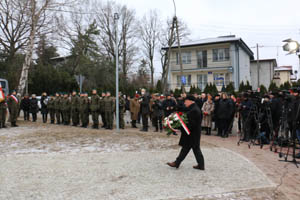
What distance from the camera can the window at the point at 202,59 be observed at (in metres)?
38.6

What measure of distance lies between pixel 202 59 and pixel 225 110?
27.4 m

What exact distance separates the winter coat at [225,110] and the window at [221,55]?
85.8 ft

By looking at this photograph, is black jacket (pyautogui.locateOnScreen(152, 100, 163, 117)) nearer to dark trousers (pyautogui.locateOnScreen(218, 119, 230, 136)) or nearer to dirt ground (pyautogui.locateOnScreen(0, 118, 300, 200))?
dirt ground (pyautogui.locateOnScreen(0, 118, 300, 200))

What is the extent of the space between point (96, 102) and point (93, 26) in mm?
28669

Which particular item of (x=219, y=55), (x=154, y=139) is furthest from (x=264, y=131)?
(x=219, y=55)

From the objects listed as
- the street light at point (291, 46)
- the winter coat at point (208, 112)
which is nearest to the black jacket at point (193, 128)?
the street light at point (291, 46)

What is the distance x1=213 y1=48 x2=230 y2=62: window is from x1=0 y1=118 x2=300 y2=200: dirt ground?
26.6m

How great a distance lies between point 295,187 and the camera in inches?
221

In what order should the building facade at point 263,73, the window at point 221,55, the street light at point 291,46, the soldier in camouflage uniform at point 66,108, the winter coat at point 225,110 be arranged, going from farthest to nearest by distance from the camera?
the building facade at point 263,73, the window at point 221,55, the soldier in camouflage uniform at point 66,108, the winter coat at point 225,110, the street light at point 291,46

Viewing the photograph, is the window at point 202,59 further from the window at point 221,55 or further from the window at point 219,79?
the window at point 219,79

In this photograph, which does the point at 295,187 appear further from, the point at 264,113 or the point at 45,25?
the point at 45,25

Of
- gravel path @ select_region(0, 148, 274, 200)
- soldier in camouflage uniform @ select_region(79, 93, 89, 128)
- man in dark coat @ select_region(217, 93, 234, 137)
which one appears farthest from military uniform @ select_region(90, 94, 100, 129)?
gravel path @ select_region(0, 148, 274, 200)

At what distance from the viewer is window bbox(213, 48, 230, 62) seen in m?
37.1

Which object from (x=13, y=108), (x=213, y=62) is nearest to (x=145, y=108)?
(x=13, y=108)
